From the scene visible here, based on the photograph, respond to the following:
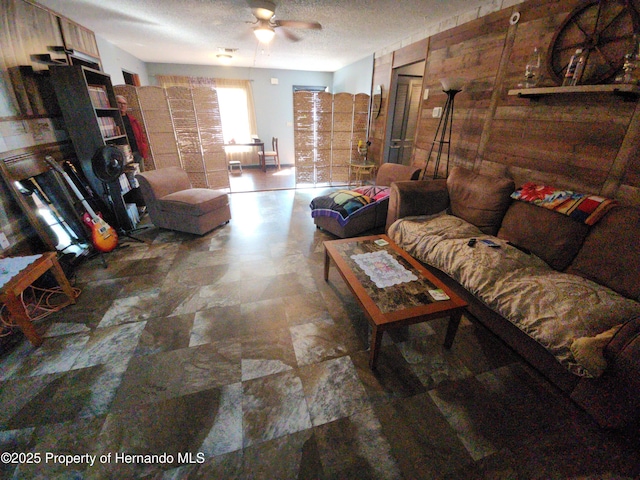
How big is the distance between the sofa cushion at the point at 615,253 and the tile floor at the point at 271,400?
0.74 meters

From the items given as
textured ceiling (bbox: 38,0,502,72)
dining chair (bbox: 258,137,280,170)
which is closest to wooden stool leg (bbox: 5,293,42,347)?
textured ceiling (bbox: 38,0,502,72)

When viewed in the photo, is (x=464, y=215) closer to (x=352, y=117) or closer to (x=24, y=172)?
(x=352, y=117)

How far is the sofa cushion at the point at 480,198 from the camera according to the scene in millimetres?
2279

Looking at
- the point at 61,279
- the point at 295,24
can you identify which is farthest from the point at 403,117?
the point at 61,279

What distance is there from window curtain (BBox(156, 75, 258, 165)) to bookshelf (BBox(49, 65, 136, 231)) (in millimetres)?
3118

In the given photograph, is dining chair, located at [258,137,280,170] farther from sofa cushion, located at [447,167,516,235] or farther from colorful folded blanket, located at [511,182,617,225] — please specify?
colorful folded blanket, located at [511,182,617,225]

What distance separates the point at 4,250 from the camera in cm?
203

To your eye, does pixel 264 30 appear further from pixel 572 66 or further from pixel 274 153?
pixel 274 153

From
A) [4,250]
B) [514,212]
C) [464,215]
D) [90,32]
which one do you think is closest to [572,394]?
[514,212]

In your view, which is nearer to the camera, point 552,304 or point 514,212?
point 552,304

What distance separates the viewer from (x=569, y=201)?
6.06 ft

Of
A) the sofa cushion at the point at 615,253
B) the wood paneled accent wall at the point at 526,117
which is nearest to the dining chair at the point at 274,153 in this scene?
the wood paneled accent wall at the point at 526,117

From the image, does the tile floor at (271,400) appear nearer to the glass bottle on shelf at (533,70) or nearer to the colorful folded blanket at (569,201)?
the colorful folded blanket at (569,201)

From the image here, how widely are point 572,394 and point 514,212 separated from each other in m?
1.36
